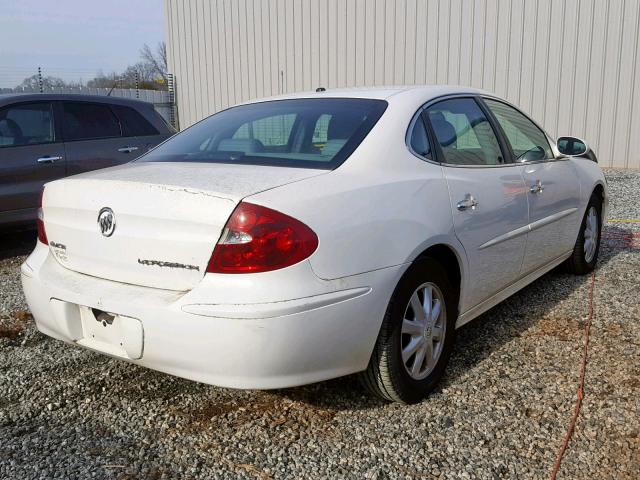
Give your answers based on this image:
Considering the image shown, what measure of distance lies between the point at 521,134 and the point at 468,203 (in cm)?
131

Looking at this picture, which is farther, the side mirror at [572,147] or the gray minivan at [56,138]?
the gray minivan at [56,138]

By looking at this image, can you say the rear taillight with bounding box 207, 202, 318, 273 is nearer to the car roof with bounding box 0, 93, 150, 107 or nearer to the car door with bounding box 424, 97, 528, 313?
the car door with bounding box 424, 97, 528, 313

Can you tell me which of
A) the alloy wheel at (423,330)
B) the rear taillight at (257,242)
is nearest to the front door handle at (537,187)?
the alloy wheel at (423,330)

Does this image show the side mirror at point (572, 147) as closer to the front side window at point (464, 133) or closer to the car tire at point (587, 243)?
the car tire at point (587, 243)

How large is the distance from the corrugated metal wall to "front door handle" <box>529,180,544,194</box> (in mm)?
9558

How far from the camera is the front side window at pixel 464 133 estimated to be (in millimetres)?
3143

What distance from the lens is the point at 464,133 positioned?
3.43 metres

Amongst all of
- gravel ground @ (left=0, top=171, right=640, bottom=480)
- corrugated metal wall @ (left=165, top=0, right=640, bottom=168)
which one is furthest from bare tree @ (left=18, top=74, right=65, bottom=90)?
gravel ground @ (left=0, top=171, right=640, bottom=480)

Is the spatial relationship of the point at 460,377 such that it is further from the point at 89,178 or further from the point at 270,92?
the point at 270,92

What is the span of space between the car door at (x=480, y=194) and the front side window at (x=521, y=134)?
190 millimetres

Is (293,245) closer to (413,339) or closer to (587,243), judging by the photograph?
(413,339)

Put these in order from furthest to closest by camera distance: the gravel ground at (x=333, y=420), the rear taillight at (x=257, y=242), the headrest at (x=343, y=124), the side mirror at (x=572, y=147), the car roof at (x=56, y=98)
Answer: the car roof at (x=56, y=98) → the side mirror at (x=572, y=147) → the headrest at (x=343, y=124) → the gravel ground at (x=333, y=420) → the rear taillight at (x=257, y=242)

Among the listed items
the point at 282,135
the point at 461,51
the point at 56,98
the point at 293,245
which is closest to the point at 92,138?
the point at 56,98

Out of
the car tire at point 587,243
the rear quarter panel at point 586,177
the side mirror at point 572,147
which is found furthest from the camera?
→ the car tire at point 587,243
